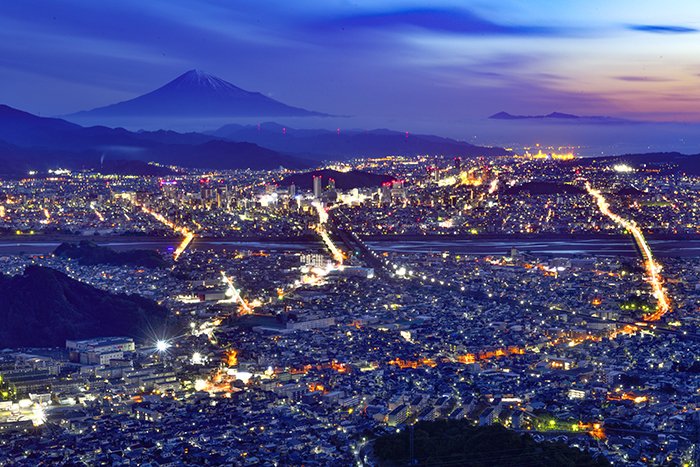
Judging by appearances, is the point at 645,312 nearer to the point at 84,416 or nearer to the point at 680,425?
the point at 680,425

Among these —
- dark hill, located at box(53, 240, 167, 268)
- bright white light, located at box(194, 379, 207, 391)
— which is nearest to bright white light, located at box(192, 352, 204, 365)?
bright white light, located at box(194, 379, 207, 391)

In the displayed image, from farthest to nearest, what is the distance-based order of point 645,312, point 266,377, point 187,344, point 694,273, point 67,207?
point 67,207 < point 694,273 < point 645,312 < point 187,344 < point 266,377

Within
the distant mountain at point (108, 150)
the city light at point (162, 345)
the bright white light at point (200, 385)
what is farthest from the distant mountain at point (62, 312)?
the distant mountain at point (108, 150)

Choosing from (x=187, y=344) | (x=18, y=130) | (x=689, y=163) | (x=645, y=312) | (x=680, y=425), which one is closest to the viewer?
(x=680, y=425)

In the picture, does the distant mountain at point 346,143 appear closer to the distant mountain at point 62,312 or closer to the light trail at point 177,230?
the light trail at point 177,230

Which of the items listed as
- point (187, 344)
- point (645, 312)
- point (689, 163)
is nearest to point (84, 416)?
point (187, 344)

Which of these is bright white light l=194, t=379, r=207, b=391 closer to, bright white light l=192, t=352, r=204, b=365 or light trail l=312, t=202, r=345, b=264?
bright white light l=192, t=352, r=204, b=365
